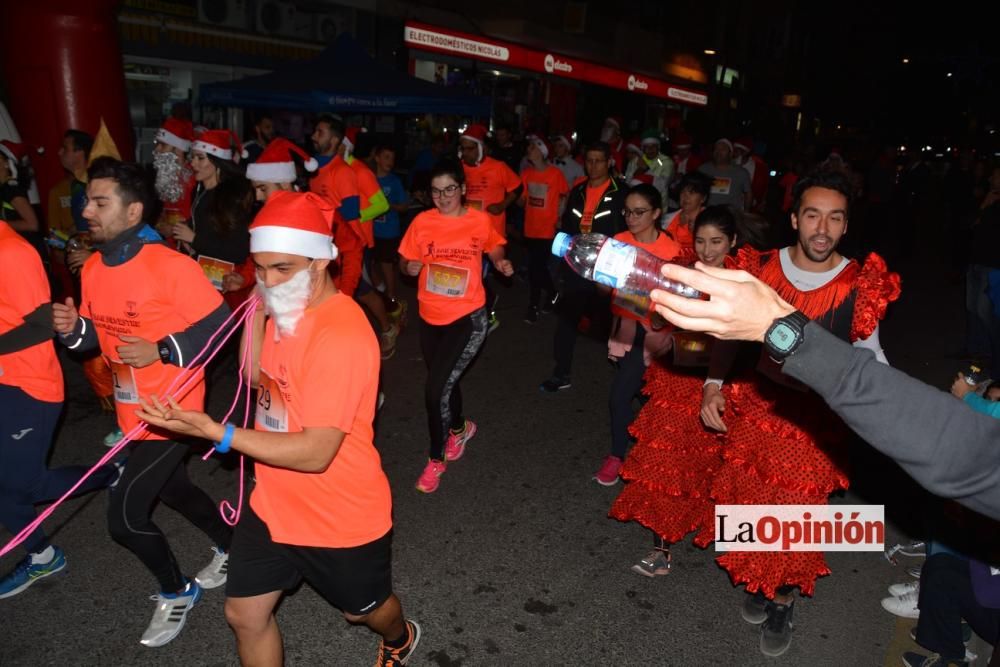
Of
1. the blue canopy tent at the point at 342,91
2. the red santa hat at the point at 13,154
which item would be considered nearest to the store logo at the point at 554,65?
the blue canopy tent at the point at 342,91

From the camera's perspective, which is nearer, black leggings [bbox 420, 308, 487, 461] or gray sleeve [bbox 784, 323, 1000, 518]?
gray sleeve [bbox 784, 323, 1000, 518]

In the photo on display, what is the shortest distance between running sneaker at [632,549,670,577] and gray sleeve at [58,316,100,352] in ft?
10.2

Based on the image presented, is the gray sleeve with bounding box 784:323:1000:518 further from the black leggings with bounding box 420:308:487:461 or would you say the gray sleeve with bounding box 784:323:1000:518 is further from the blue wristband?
the black leggings with bounding box 420:308:487:461

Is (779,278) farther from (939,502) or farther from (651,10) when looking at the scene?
(651,10)

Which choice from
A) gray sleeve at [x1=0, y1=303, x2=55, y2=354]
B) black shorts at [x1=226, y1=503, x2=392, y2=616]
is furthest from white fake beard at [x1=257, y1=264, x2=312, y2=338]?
gray sleeve at [x1=0, y1=303, x2=55, y2=354]

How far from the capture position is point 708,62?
129 feet

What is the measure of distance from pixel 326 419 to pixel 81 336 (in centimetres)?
180

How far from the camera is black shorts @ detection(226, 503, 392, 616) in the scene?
8.79ft

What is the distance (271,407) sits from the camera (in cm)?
271

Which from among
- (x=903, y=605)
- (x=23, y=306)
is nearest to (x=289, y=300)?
(x=23, y=306)

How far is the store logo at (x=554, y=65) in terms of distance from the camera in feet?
76.7

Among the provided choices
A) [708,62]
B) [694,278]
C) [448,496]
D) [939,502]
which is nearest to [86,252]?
[448,496]

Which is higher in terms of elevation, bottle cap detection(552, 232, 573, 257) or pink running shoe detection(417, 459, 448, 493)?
bottle cap detection(552, 232, 573, 257)

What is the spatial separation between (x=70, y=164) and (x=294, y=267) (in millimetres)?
5211
